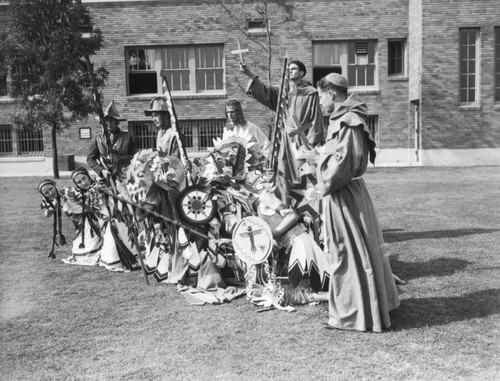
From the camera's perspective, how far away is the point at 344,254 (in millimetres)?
5137

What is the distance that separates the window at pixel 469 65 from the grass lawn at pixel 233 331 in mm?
16975

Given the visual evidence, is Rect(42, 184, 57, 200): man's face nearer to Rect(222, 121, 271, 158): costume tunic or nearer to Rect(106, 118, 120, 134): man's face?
Rect(106, 118, 120, 134): man's face

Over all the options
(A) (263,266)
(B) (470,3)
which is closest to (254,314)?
(A) (263,266)

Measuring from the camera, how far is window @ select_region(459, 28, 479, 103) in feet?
79.3

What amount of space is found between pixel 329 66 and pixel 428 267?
19.0 m

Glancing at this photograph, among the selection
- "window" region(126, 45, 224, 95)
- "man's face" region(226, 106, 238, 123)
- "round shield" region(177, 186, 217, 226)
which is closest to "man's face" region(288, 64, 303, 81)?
"man's face" region(226, 106, 238, 123)

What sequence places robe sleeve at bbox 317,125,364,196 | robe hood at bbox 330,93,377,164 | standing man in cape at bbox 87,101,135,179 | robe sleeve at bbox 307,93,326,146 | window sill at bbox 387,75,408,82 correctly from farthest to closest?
window sill at bbox 387,75,408,82, standing man in cape at bbox 87,101,135,179, robe sleeve at bbox 307,93,326,146, robe hood at bbox 330,93,377,164, robe sleeve at bbox 317,125,364,196

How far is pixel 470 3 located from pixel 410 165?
6.59 m

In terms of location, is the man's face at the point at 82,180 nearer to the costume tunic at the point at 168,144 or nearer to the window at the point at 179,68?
the costume tunic at the point at 168,144

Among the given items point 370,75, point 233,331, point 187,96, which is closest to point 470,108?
point 370,75

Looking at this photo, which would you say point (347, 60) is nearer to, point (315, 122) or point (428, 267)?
point (315, 122)

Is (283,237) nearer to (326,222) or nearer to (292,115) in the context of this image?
(326,222)

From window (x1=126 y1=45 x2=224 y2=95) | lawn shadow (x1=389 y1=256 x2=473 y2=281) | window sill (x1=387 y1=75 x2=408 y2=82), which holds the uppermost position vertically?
window (x1=126 y1=45 x2=224 y2=95)

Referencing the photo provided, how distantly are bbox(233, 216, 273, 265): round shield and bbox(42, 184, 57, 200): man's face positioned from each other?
333 cm
